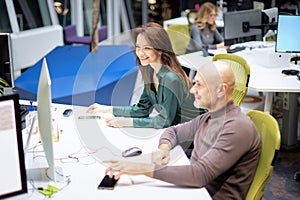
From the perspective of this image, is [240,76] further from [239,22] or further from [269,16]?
[269,16]

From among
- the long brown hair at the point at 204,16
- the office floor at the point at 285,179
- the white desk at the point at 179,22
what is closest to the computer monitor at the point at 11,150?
the office floor at the point at 285,179

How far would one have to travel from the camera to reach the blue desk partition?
4.21 metres

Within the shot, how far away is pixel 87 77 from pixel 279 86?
2354 millimetres

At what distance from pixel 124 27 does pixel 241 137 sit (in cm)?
875

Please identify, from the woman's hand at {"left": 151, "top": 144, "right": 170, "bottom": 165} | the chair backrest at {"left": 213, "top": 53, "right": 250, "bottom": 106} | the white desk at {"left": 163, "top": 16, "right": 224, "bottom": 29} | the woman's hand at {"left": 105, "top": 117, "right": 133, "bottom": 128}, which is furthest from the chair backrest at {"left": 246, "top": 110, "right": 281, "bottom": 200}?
the white desk at {"left": 163, "top": 16, "right": 224, "bottom": 29}

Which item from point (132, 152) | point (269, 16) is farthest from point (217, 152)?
point (269, 16)

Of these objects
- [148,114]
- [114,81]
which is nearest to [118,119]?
[148,114]

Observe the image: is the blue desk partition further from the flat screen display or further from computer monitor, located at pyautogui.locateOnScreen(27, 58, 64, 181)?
computer monitor, located at pyautogui.locateOnScreen(27, 58, 64, 181)

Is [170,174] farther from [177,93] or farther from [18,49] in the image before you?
[18,49]

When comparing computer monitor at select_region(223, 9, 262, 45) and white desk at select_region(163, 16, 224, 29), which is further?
white desk at select_region(163, 16, 224, 29)

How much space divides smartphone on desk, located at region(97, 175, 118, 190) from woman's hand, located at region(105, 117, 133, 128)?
25.4 inches

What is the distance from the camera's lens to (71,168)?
6.52ft

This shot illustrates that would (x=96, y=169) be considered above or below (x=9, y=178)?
below

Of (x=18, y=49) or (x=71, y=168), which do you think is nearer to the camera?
(x=71, y=168)
